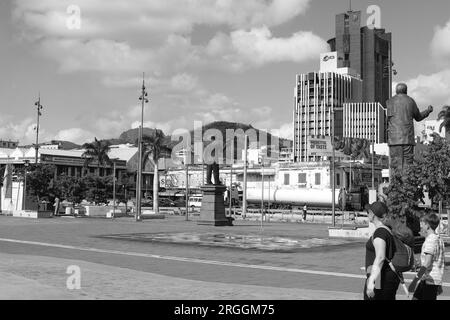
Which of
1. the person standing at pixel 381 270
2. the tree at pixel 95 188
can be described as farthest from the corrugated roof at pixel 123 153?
the person standing at pixel 381 270

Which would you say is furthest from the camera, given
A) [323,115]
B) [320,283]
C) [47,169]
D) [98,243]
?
[323,115]

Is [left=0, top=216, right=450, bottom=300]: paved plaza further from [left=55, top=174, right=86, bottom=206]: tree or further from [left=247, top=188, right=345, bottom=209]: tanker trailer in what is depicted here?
[left=247, top=188, right=345, bottom=209]: tanker trailer

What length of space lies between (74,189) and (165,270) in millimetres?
47511

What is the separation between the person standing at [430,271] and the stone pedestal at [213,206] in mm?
30457

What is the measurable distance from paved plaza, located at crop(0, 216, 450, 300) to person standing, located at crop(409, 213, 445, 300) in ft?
9.32

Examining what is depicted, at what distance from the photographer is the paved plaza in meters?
9.80

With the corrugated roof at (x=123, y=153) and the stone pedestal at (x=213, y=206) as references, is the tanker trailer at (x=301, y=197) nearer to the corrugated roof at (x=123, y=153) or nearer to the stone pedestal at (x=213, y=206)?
the stone pedestal at (x=213, y=206)

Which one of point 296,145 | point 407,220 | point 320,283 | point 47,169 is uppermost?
point 296,145

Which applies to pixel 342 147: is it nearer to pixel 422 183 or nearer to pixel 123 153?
pixel 123 153

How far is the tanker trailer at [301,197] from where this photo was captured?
68350mm

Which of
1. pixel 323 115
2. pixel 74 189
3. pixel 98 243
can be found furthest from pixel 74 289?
pixel 323 115

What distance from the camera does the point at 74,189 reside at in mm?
59781

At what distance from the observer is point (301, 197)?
74562 mm
